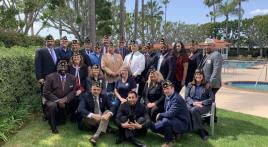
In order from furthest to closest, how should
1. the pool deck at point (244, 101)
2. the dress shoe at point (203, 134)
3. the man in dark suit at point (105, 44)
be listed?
1. the pool deck at point (244, 101)
2. the man in dark suit at point (105, 44)
3. the dress shoe at point (203, 134)

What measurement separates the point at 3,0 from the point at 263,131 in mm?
19495

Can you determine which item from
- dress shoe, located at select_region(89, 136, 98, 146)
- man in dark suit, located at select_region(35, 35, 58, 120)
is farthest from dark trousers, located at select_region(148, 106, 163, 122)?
man in dark suit, located at select_region(35, 35, 58, 120)

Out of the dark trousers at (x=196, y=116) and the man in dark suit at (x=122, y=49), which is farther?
the man in dark suit at (x=122, y=49)

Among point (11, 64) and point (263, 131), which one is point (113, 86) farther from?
point (263, 131)

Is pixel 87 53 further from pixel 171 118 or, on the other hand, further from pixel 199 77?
pixel 171 118

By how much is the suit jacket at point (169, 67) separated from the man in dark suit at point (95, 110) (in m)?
1.65

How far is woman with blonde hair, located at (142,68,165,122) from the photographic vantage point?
773 centimetres

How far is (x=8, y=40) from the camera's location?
15.8 meters

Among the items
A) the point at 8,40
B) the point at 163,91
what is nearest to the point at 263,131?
the point at 163,91

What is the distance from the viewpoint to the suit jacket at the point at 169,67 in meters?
8.50

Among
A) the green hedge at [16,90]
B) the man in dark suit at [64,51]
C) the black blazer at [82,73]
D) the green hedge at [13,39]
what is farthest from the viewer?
the green hedge at [13,39]

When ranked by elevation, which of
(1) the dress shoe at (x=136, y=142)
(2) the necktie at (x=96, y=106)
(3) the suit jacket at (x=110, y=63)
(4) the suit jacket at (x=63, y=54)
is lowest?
(1) the dress shoe at (x=136, y=142)

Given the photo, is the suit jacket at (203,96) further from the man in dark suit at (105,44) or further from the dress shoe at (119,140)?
the man in dark suit at (105,44)

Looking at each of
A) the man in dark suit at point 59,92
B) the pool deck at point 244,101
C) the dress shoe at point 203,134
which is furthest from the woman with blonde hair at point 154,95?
the pool deck at point 244,101
